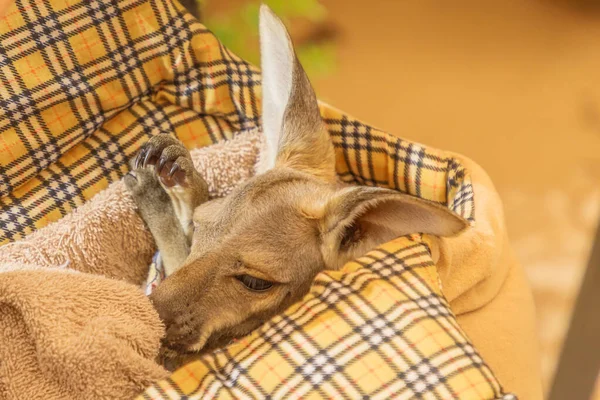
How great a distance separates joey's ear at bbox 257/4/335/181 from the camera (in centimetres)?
138

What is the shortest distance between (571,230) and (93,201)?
7.18 feet

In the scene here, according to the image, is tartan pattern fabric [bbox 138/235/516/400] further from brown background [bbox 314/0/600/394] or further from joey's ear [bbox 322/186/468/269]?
brown background [bbox 314/0/600/394]

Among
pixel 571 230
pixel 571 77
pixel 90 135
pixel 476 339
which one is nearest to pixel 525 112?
pixel 571 77

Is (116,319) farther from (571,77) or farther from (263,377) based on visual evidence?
(571,77)

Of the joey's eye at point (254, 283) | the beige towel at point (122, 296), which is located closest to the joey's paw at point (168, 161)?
the beige towel at point (122, 296)

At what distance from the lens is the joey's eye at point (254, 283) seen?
123cm

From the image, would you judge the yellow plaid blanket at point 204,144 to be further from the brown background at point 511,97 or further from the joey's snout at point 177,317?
the brown background at point 511,97

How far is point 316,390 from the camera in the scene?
102 cm

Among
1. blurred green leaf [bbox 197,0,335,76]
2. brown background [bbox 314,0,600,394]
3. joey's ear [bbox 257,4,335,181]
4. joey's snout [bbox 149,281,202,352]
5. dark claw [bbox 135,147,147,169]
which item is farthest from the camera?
brown background [bbox 314,0,600,394]

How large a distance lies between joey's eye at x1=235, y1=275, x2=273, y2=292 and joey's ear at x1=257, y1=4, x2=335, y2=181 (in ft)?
1.06

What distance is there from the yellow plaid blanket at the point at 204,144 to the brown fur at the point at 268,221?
0.31 ft

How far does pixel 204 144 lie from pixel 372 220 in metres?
0.70

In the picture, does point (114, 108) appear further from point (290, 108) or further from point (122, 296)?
point (122, 296)

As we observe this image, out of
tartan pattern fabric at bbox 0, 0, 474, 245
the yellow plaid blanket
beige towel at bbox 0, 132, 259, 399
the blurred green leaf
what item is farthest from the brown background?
beige towel at bbox 0, 132, 259, 399
